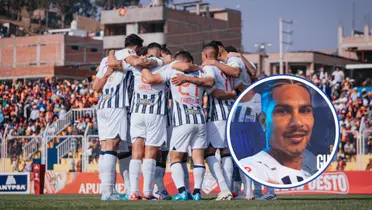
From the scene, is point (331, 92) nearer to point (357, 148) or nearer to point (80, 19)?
point (357, 148)

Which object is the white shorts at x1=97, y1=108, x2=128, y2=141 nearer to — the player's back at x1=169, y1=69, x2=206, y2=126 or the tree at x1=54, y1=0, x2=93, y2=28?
the player's back at x1=169, y1=69, x2=206, y2=126

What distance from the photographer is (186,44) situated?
6488cm

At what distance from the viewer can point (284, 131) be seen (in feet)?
36.8

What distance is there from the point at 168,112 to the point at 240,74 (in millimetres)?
1291

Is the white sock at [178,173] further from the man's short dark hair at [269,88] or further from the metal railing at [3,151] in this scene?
the metal railing at [3,151]

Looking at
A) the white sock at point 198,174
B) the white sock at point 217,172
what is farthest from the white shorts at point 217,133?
the white sock at point 198,174

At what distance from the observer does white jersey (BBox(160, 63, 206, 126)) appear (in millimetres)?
11945

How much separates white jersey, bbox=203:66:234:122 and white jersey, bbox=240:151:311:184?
3.29ft

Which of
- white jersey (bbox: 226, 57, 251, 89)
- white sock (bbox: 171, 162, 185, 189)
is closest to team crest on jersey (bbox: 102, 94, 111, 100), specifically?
white sock (bbox: 171, 162, 185, 189)

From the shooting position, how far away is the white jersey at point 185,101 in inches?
470

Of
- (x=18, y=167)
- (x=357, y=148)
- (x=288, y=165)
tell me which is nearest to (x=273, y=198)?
(x=288, y=165)

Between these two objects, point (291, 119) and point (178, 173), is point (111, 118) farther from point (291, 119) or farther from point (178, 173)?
point (291, 119)

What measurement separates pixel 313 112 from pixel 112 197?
340 centimetres

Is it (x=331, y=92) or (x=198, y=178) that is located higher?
(x=331, y=92)
